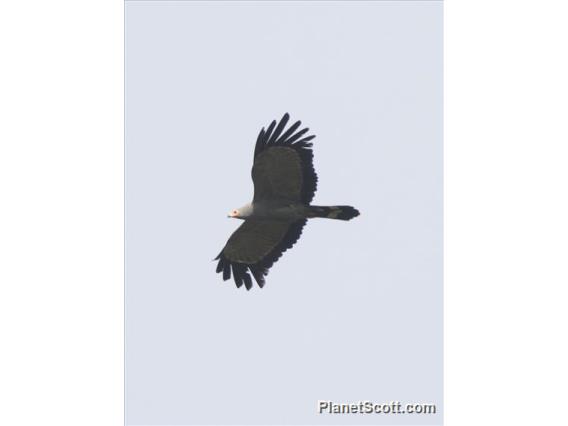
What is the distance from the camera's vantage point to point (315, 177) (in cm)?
2156

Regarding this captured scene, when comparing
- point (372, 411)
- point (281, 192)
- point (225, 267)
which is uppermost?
point (281, 192)

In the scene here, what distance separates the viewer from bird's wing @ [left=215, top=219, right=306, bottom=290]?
22609 mm

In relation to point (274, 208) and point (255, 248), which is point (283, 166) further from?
point (255, 248)

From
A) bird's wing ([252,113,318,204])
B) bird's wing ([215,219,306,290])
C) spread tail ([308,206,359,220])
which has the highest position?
bird's wing ([252,113,318,204])

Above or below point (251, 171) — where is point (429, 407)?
below

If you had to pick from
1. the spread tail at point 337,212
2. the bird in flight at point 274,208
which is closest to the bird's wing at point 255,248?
the bird in flight at point 274,208

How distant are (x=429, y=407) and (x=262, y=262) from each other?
486 centimetres

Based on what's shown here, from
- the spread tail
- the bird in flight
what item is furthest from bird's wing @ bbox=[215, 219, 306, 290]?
the spread tail

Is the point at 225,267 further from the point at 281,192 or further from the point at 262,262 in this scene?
the point at 281,192

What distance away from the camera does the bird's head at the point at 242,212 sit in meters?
21.8

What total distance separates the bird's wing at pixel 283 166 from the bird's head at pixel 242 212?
0.26m

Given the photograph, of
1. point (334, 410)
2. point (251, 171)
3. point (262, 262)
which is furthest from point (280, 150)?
point (334, 410)

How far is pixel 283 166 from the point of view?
21375 millimetres

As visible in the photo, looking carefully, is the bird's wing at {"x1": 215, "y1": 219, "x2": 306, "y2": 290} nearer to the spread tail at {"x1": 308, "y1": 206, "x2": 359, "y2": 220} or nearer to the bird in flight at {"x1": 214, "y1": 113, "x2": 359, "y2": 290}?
the bird in flight at {"x1": 214, "y1": 113, "x2": 359, "y2": 290}
